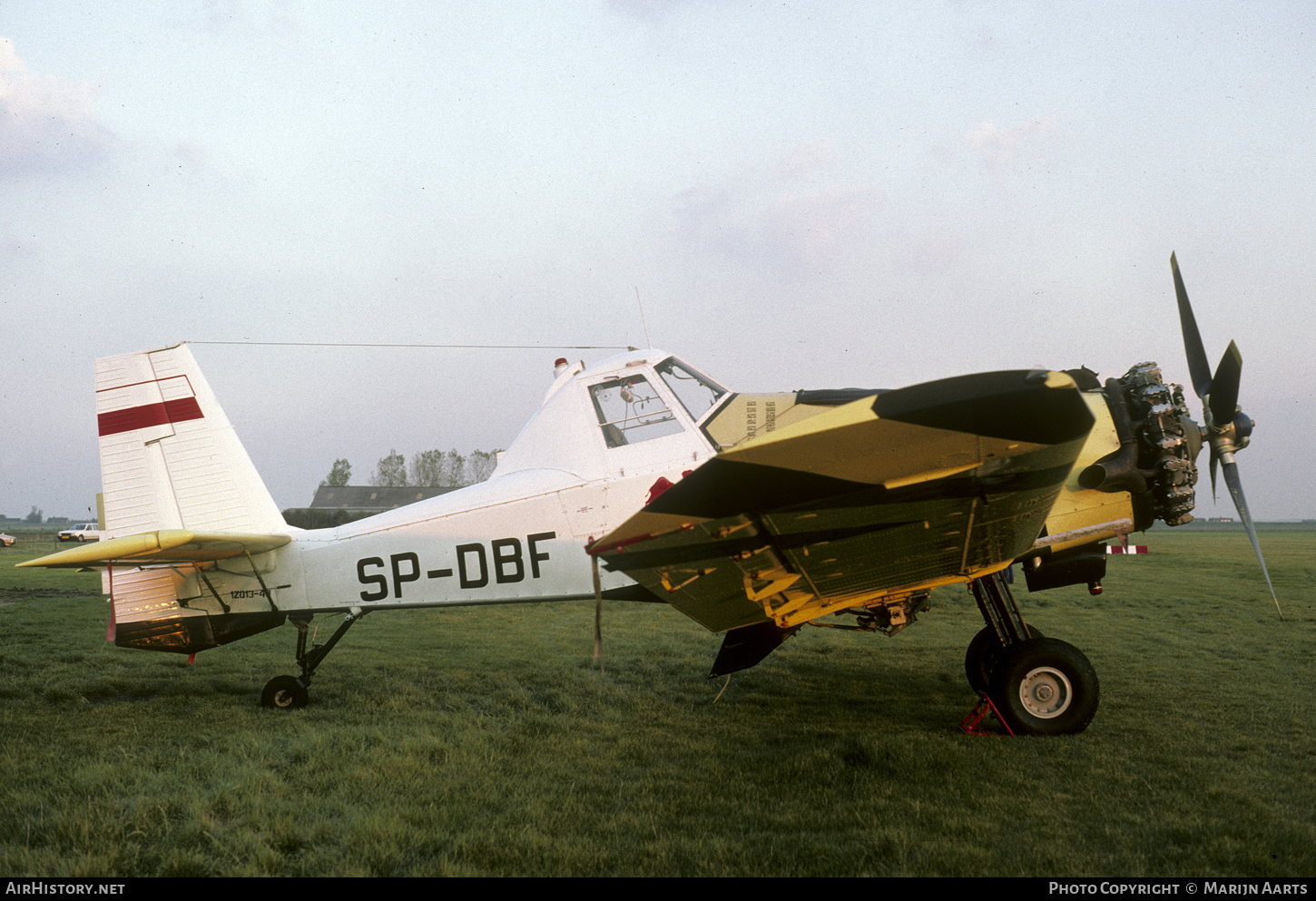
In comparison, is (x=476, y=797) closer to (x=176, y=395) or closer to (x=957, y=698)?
(x=957, y=698)

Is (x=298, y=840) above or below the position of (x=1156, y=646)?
above

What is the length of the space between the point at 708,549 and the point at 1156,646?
7.91 m

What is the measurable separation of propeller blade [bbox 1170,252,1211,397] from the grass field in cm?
270

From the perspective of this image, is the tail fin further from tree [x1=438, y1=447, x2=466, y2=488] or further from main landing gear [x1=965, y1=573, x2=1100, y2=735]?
tree [x1=438, y1=447, x2=466, y2=488]

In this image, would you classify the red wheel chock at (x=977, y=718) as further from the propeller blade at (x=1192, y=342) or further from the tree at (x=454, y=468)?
the tree at (x=454, y=468)

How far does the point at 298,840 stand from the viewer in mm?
3383

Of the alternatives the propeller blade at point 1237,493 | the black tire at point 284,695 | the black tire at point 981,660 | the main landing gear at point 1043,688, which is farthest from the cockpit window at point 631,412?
the propeller blade at point 1237,493

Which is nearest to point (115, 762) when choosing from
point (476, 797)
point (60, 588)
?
point (476, 797)

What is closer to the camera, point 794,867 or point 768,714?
point 794,867

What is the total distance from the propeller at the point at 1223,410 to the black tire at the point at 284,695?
7930 mm

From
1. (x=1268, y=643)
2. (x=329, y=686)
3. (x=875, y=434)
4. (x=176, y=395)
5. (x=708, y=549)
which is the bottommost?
(x=1268, y=643)

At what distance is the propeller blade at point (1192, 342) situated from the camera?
19.3 ft

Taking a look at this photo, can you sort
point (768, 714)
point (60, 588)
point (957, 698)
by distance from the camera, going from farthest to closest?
point (60, 588)
point (957, 698)
point (768, 714)

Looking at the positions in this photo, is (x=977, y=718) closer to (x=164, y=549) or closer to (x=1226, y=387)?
(x=1226, y=387)
